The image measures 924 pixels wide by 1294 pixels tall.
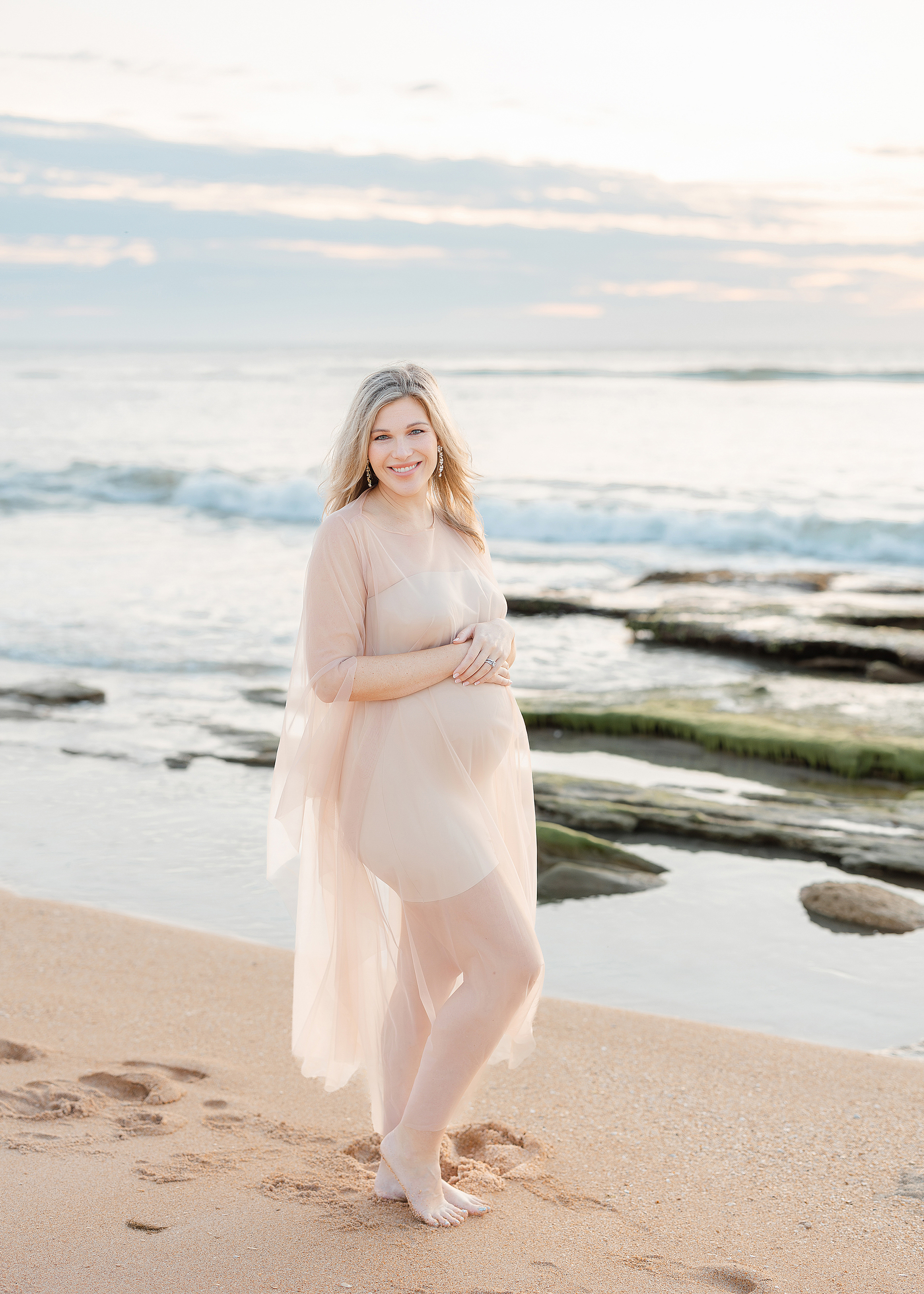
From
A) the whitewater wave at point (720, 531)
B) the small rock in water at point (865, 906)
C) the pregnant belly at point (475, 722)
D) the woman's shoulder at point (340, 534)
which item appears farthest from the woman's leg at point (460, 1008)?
the whitewater wave at point (720, 531)

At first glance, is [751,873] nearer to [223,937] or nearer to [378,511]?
[223,937]

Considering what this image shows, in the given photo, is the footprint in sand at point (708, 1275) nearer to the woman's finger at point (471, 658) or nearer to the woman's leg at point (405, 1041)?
the woman's leg at point (405, 1041)

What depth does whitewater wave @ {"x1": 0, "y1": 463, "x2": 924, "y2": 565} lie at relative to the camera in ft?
70.7

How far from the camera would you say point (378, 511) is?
10.7ft

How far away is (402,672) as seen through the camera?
3082mm

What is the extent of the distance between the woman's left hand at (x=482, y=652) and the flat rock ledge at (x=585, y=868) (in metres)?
3.02

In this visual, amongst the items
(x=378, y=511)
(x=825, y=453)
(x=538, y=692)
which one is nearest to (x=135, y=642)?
(x=538, y=692)

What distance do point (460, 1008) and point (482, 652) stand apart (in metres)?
0.95

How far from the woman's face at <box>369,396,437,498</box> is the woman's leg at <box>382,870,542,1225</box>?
110 centimetres

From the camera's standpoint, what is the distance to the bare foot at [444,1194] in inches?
127

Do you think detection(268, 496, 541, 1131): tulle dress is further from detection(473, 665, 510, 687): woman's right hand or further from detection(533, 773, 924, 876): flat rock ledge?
detection(533, 773, 924, 876): flat rock ledge

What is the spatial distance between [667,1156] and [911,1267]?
0.84m

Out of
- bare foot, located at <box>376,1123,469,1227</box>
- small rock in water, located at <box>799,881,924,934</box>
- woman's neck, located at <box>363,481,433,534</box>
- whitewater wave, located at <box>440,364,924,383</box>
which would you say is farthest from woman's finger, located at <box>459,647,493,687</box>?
whitewater wave, located at <box>440,364,924,383</box>

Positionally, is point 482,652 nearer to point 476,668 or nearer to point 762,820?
point 476,668
